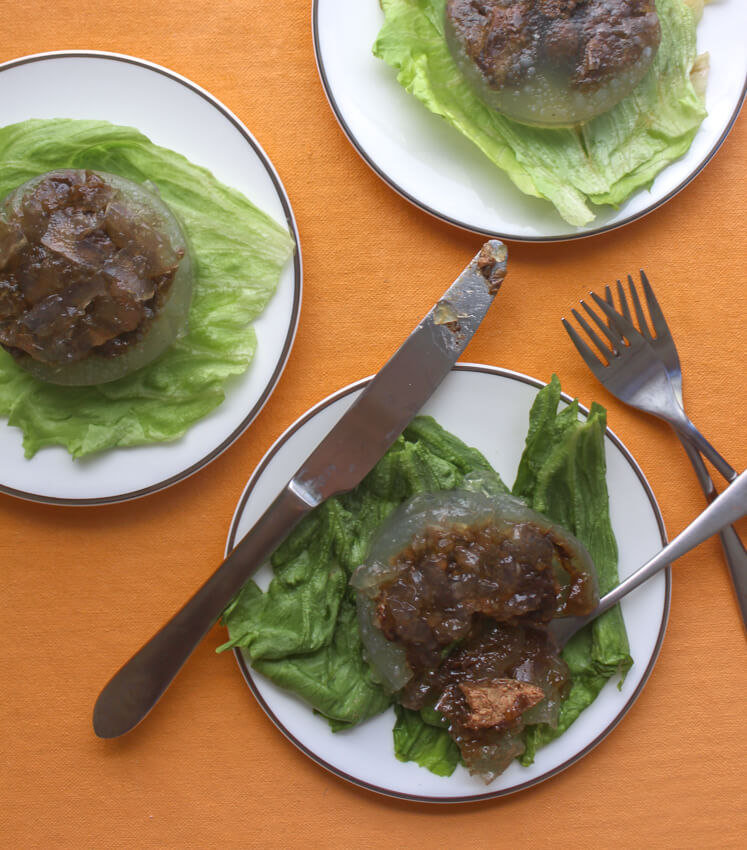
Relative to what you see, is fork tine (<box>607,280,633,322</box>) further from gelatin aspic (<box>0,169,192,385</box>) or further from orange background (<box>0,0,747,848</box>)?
gelatin aspic (<box>0,169,192,385</box>)

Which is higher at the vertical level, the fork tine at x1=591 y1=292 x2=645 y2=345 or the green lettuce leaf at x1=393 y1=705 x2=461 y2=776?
the fork tine at x1=591 y1=292 x2=645 y2=345

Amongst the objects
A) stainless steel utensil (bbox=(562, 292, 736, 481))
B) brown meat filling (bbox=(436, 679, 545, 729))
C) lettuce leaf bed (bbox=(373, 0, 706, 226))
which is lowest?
brown meat filling (bbox=(436, 679, 545, 729))

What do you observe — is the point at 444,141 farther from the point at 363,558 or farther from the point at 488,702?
the point at 488,702

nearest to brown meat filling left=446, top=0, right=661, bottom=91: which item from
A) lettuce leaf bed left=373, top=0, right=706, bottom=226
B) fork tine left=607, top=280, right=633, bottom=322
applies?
lettuce leaf bed left=373, top=0, right=706, bottom=226

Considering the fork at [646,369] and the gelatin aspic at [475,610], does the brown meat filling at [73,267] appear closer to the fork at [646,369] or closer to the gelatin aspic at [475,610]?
the gelatin aspic at [475,610]

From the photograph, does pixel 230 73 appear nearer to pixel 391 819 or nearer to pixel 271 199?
pixel 271 199

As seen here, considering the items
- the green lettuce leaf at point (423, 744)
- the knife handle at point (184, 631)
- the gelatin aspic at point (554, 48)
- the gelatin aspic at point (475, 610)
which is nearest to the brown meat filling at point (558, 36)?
the gelatin aspic at point (554, 48)

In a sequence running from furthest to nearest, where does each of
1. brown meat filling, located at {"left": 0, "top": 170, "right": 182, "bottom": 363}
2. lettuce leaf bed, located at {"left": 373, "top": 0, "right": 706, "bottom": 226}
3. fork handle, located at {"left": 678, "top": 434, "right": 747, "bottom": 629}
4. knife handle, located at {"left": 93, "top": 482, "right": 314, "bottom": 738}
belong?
fork handle, located at {"left": 678, "top": 434, "right": 747, "bottom": 629}, lettuce leaf bed, located at {"left": 373, "top": 0, "right": 706, "bottom": 226}, knife handle, located at {"left": 93, "top": 482, "right": 314, "bottom": 738}, brown meat filling, located at {"left": 0, "top": 170, "right": 182, "bottom": 363}
